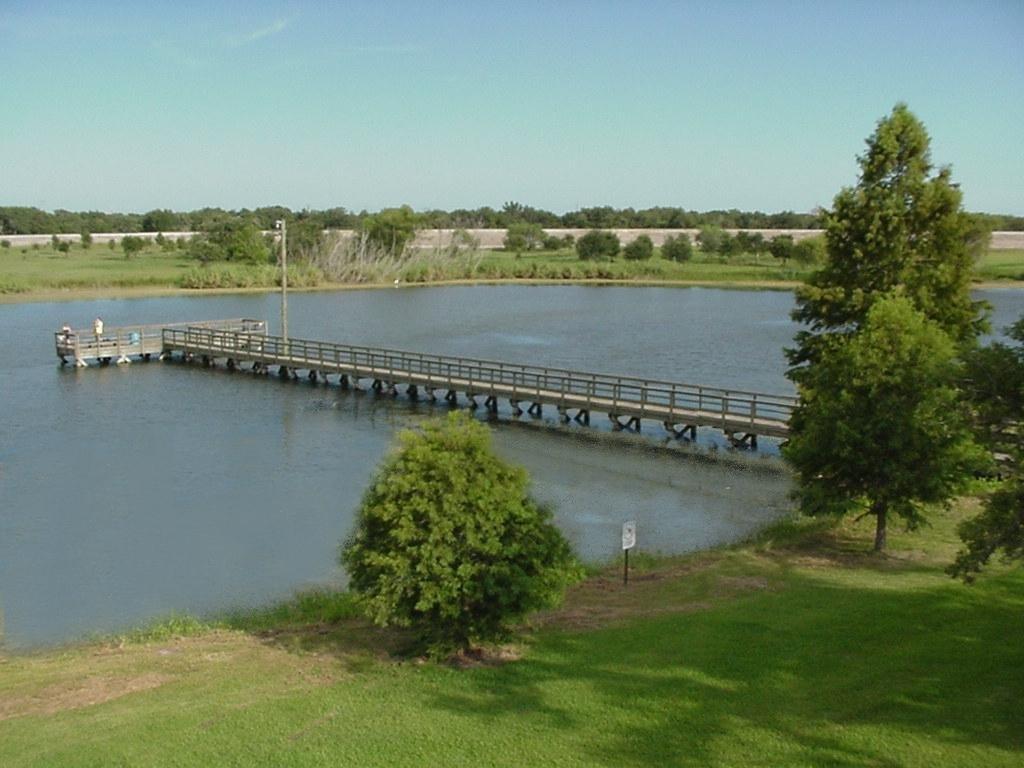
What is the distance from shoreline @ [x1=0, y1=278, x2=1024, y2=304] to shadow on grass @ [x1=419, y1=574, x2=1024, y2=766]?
61.8 m

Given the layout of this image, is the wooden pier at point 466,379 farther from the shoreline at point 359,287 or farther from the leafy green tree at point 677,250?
the leafy green tree at point 677,250

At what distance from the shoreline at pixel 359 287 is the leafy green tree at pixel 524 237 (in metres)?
38.2

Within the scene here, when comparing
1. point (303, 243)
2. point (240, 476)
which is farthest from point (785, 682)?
point (303, 243)

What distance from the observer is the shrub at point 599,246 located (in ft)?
392

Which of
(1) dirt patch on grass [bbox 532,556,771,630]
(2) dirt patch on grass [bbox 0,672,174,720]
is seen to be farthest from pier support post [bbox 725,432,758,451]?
(2) dirt patch on grass [bbox 0,672,174,720]

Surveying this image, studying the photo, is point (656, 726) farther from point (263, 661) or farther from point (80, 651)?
point (80, 651)

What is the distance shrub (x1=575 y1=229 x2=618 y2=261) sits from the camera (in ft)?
392

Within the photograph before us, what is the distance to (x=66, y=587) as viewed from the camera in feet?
57.5

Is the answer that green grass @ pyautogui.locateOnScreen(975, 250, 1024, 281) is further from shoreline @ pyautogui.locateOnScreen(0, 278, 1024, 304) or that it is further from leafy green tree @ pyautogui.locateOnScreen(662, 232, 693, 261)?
leafy green tree @ pyautogui.locateOnScreen(662, 232, 693, 261)

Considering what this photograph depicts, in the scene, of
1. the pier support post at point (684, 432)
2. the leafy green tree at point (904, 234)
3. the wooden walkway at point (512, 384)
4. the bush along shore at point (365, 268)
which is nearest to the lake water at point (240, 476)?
the pier support post at point (684, 432)

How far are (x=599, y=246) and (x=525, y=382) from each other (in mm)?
86582

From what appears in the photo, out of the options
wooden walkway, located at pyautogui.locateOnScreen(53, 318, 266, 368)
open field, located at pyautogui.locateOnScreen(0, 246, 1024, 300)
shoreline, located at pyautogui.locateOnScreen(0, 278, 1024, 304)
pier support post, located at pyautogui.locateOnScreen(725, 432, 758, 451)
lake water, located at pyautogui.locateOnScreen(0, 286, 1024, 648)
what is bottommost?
lake water, located at pyautogui.locateOnScreen(0, 286, 1024, 648)

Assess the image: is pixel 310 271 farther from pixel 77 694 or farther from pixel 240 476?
pixel 77 694

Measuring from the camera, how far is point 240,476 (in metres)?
25.6
